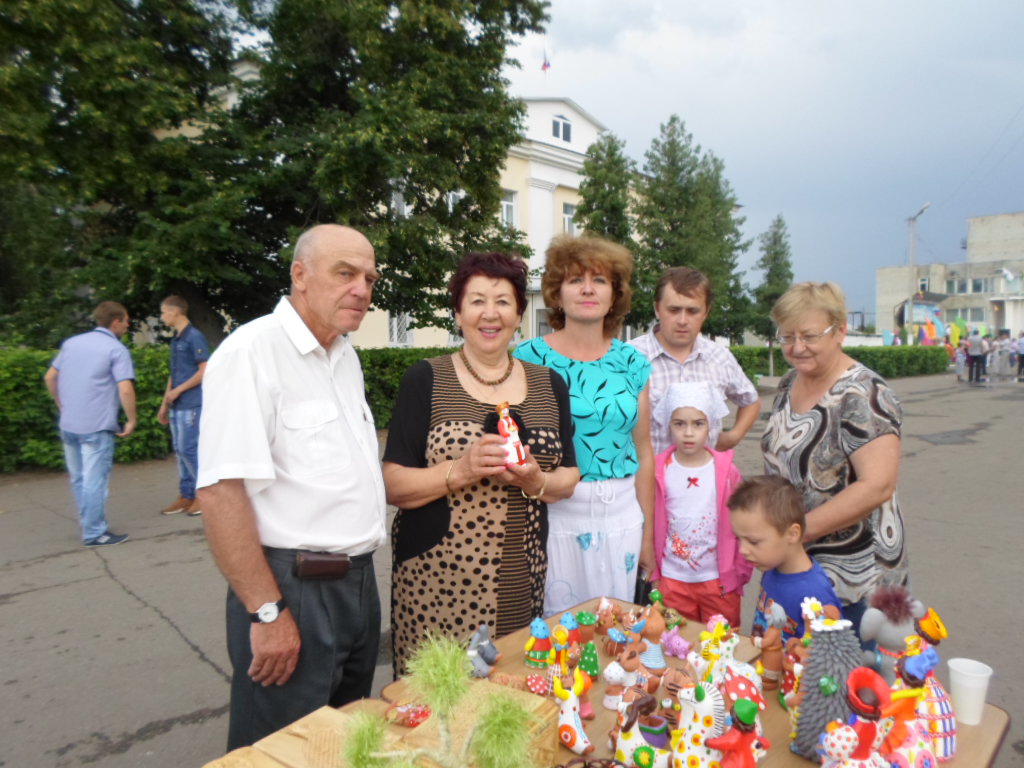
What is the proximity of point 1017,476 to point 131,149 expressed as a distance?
42.8 ft

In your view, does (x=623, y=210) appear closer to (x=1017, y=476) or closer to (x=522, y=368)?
(x=1017, y=476)

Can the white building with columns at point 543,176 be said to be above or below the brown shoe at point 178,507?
above

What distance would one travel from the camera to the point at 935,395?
2084 centimetres

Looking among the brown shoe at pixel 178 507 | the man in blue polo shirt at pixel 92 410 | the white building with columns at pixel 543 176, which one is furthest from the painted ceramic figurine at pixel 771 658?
the white building with columns at pixel 543 176

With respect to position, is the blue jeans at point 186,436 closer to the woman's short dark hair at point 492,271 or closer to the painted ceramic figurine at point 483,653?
the woman's short dark hair at point 492,271

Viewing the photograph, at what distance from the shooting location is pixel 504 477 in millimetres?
2018

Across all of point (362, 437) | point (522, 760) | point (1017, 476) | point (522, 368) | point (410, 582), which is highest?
point (522, 368)

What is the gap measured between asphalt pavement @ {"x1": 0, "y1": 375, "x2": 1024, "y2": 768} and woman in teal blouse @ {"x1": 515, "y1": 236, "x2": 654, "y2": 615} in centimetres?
170

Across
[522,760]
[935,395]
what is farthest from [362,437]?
[935,395]

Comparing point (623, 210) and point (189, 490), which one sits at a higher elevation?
point (623, 210)

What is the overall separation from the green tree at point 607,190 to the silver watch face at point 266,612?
17184mm

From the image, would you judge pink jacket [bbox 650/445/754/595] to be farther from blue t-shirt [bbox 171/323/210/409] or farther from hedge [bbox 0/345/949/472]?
hedge [bbox 0/345/949/472]

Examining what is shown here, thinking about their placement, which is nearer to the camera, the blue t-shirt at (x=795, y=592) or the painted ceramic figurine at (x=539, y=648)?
the painted ceramic figurine at (x=539, y=648)

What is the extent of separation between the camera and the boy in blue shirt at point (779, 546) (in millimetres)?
2031
